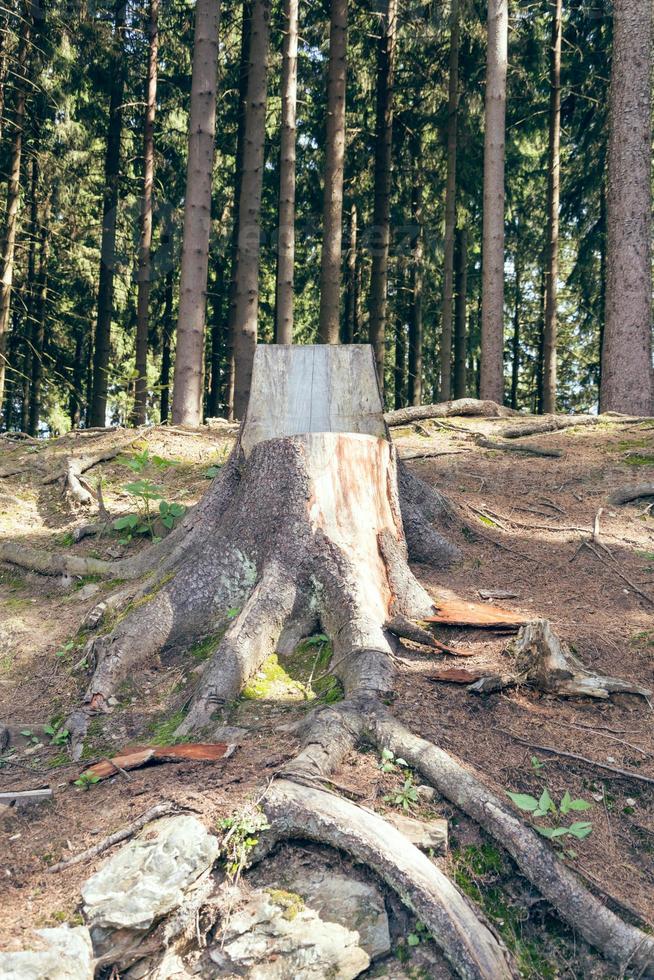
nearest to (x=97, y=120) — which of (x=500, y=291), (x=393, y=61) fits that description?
(x=393, y=61)

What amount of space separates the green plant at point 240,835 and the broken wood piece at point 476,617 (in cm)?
179

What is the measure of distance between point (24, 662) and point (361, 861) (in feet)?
9.77

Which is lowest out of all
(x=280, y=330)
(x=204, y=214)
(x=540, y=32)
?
(x=280, y=330)

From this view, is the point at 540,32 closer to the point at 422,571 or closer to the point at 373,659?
the point at 422,571

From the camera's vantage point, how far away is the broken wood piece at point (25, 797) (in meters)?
3.14

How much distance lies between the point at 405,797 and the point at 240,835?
66 centimetres

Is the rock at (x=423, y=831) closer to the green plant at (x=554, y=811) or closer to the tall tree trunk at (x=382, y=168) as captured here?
the green plant at (x=554, y=811)

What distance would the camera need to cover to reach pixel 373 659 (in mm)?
3664

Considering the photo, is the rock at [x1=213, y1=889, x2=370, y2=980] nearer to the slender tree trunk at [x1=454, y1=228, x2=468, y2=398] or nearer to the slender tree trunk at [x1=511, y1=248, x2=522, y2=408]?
the slender tree trunk at [x1=454, y1=228, x2=468, y2=398]

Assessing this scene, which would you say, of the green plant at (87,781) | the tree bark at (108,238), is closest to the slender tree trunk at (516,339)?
the tree bark at (108,238)

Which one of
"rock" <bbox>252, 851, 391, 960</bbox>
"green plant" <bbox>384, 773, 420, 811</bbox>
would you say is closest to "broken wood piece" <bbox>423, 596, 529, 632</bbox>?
"green plant" <bbox>384, 773, 420, 811</bbox>

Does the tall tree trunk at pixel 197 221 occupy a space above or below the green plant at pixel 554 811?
above

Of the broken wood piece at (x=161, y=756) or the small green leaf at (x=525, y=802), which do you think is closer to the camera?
the small green leaf at (x=525, y=802)

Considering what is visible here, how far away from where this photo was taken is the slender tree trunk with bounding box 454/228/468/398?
20.2 meters
